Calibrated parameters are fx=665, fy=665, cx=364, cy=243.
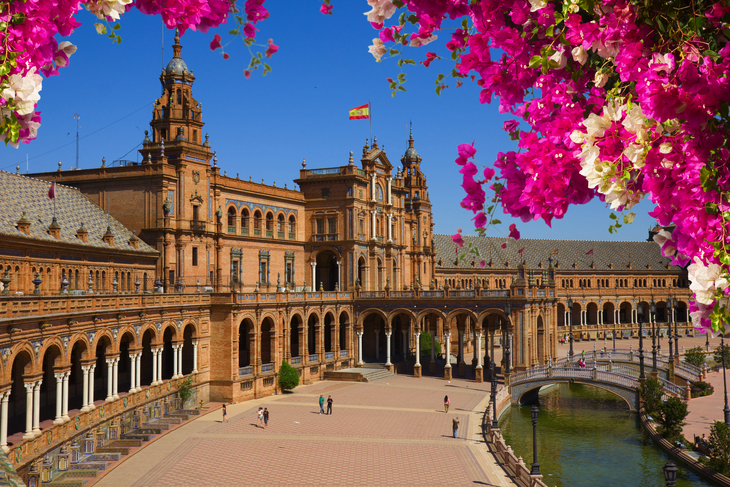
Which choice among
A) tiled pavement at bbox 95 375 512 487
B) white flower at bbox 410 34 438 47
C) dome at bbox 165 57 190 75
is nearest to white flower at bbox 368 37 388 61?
white flower at bbox 410 34 438 47

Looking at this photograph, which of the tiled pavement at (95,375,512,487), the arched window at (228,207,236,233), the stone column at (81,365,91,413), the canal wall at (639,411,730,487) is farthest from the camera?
the arched window at (228,207,236,233)

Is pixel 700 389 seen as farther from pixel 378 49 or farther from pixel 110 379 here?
pixel 378 49

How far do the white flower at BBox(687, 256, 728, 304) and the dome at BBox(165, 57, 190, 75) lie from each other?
179 ft

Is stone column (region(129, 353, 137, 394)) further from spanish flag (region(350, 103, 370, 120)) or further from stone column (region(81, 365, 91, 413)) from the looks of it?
spanish flag (region(350, 103, 370, 120))

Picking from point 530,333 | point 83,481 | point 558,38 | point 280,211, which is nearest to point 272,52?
point 558,38

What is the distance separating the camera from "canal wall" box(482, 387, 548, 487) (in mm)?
28297

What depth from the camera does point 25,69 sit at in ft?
16.3

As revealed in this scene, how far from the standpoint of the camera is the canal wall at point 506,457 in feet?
92.8

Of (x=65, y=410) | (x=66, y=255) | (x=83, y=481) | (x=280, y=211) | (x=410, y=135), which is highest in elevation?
(x=410, y=135)

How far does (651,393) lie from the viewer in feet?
152

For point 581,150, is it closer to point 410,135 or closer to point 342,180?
point 342,180

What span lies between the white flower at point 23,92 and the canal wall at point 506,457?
2639 centimetres

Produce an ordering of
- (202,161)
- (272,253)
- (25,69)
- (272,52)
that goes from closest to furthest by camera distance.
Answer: (25,69) < (272,52) < (202,161) < (272,253)

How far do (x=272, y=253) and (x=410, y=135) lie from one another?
29.0 m
